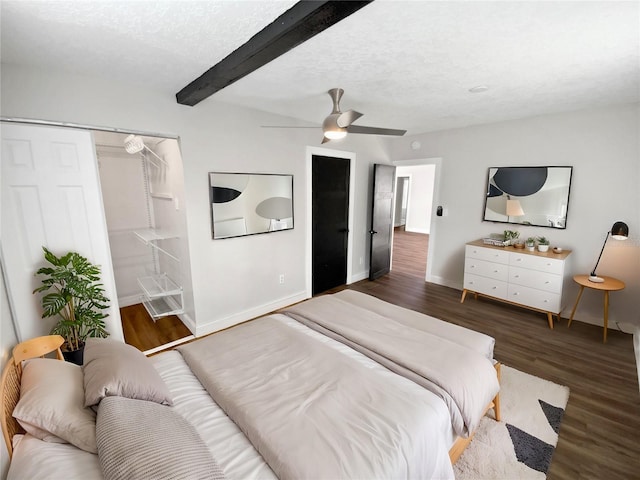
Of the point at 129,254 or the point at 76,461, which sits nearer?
the point at 76,461

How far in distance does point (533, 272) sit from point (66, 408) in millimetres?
4085

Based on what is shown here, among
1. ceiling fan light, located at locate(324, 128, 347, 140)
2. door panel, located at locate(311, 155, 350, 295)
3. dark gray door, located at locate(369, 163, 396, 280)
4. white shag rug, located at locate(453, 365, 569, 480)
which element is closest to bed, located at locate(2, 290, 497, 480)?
white shag rug, located at locate(453, 365, 569, 480)

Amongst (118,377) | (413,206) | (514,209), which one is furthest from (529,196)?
(413,206)

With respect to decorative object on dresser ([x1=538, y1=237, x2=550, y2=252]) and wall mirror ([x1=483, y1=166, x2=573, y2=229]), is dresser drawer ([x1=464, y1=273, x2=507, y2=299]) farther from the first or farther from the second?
wall mirror ([x1=483, y1=166, x2=573, y2=229])

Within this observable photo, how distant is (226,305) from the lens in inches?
124

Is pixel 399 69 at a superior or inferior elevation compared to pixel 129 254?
superior

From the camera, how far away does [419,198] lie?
9227 mm

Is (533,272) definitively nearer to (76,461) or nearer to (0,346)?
(76,461)

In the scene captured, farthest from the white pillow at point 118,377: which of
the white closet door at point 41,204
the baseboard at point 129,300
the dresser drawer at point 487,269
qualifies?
the dresser drawer at point 487,269

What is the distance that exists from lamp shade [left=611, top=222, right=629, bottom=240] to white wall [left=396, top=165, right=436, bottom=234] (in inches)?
240

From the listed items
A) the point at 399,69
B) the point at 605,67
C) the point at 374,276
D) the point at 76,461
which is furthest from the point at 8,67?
the point at 374,276

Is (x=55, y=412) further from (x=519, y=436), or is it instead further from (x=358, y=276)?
(x=358, y=276)

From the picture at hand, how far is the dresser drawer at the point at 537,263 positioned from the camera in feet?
10.0

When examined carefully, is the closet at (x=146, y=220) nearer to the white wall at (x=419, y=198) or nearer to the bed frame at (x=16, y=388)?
the bed frame at (x=16, y=388)
